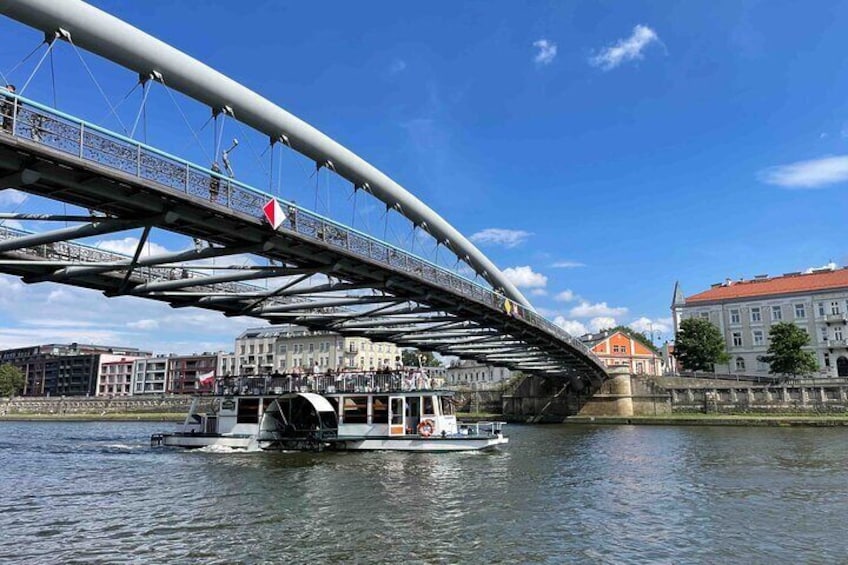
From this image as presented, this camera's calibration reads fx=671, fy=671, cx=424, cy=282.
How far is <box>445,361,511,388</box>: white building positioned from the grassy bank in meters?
45.6

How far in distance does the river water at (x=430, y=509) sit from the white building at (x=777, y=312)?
61204 millimetres

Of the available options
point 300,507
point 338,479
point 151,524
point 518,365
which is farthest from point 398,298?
point 518,365

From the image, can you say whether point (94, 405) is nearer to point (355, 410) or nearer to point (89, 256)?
point (355, 410)

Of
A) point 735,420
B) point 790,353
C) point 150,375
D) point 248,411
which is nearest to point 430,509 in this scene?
point 248,411

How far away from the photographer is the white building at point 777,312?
84.6 meters

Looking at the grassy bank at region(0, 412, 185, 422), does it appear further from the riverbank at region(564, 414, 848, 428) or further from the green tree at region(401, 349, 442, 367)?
the riverbank at region(564, 414, 848, 428)

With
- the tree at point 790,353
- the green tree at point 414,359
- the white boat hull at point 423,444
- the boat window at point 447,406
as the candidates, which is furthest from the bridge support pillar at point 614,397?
the green tree at point 414,359

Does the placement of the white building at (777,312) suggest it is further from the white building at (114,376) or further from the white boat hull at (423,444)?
the white building at (114,376)

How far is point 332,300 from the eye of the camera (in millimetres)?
35719

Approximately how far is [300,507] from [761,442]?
3042cm

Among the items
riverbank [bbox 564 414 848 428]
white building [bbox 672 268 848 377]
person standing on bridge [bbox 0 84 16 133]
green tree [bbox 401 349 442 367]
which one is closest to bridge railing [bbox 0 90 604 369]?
person standing on bridge [bbox 0 84 16 133]

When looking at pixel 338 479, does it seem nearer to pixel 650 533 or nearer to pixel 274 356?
pixel 650 533

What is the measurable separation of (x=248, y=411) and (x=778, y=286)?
80.2 m

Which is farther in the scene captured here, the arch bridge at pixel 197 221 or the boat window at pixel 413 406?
the boat window at pixel 413 406
